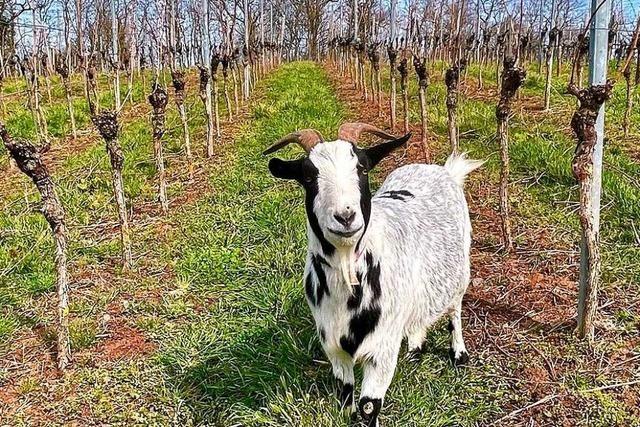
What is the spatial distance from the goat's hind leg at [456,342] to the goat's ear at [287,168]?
5.22 ft

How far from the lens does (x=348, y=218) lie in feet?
8.80

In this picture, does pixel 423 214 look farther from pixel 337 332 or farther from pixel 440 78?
pixel 440 78

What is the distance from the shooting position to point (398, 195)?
157 inches

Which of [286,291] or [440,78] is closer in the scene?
[286,291]

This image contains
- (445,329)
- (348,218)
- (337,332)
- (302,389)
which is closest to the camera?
(348,218)

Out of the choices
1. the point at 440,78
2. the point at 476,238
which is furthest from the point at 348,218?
the point at 440,78

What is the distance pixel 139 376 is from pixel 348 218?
2037mm

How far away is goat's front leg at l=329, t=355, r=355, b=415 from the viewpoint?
10.9ft

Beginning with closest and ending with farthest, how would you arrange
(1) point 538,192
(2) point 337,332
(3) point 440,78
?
(2) point 337,332 → (1) point 538,192 → (3) point 440,78

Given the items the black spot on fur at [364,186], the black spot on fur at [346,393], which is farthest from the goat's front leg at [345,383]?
the black spot on fur at [364,186]

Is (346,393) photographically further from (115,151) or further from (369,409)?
(115,151)

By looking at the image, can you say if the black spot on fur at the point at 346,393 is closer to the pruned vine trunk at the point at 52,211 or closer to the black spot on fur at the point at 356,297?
the black spot on fur at the point at 356,297

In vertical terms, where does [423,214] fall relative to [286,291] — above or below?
above

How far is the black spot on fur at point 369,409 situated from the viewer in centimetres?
312
